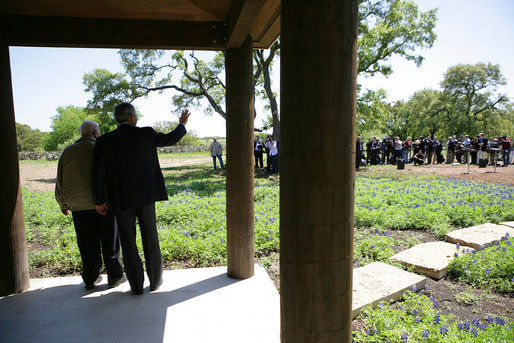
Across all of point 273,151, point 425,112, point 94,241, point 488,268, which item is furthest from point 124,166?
point 425,112

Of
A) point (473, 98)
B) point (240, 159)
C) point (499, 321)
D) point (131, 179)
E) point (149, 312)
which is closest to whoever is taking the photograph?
point (499, 321)

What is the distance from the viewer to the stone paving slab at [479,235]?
478 centimetres

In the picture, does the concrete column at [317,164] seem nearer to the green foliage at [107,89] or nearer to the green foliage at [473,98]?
the green foliage at [107,89]

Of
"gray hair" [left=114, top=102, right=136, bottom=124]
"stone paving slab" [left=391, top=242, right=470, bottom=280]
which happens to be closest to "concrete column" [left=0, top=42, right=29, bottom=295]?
"gray hair" [left=114, top=102, right=136, bottom=124]

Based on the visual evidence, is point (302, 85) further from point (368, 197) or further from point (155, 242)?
point (368, 197)

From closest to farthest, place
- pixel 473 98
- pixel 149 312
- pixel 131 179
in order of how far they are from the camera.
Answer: pixel 149 312 < pixel 131 179 < pixel 473 98

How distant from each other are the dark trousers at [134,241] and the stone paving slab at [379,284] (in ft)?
7.12

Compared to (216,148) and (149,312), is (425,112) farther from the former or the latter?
(149,312)

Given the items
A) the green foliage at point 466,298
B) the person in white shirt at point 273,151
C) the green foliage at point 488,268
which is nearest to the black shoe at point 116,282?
the green foliage at point 466,298

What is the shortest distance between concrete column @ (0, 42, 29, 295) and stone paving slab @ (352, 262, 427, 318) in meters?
3.67

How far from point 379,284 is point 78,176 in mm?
3544

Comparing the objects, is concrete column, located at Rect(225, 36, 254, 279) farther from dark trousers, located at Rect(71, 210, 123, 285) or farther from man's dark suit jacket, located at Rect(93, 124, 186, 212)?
dark trousers, located at Rect(71, 210, 123, 285)

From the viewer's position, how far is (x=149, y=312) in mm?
3096

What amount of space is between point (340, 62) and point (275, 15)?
6.95 ft
